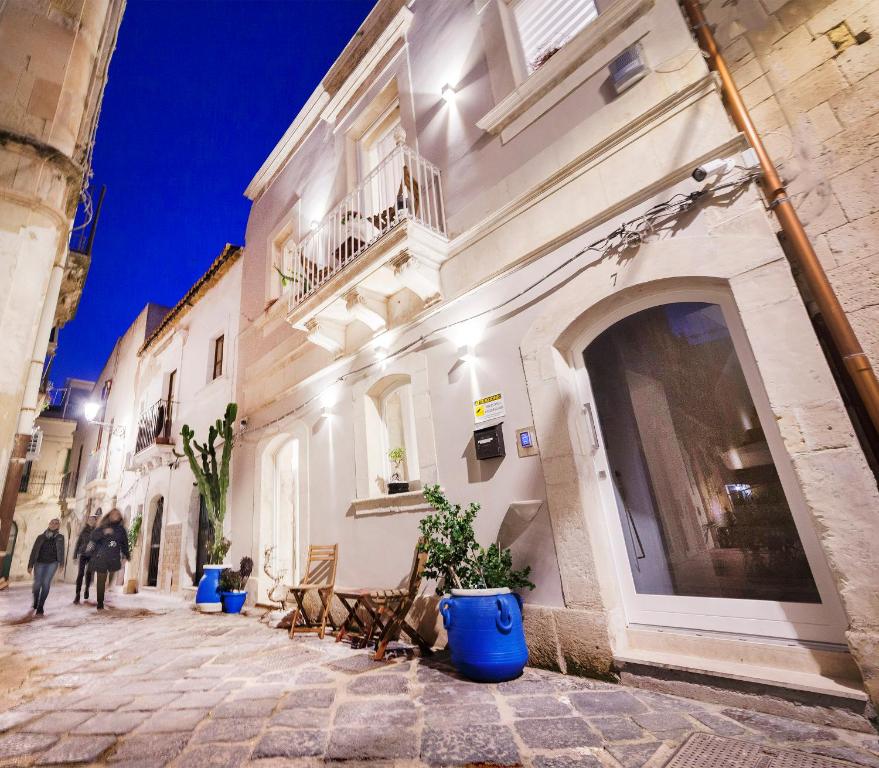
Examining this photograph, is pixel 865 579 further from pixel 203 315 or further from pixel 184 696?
pixel 203 315

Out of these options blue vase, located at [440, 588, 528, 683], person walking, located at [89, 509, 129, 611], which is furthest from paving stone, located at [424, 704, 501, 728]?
person walking, located at [89, 509, 129, 611]

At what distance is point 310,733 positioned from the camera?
2412mm

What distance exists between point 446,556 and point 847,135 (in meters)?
3.98

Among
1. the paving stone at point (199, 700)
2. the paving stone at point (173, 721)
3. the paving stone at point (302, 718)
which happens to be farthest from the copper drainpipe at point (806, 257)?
the paving stone at point (199, 700)

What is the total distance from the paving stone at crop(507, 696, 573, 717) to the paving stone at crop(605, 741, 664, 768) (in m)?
0.47

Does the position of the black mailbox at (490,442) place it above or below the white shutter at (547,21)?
below

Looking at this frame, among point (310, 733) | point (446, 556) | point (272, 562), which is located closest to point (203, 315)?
point (272, 562)

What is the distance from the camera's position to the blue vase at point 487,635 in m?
3.12

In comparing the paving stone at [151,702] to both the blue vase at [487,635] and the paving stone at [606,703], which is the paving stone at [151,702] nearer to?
the blue vase at [487,635]

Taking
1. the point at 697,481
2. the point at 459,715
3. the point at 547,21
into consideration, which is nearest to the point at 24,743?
the point at 459,715

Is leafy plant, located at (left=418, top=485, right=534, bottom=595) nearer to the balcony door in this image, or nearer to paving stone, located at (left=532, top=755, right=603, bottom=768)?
the balcony door

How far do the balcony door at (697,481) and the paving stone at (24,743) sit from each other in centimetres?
367

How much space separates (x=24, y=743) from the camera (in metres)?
2.41

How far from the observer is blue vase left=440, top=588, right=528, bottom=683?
10.3 ft
